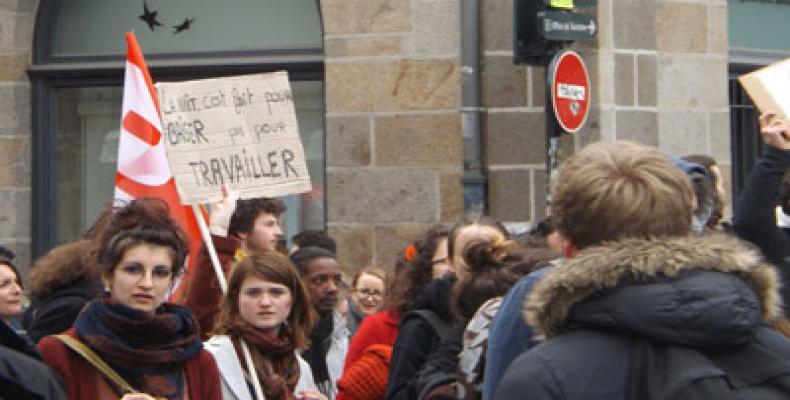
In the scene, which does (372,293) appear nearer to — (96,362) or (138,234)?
(138,234)

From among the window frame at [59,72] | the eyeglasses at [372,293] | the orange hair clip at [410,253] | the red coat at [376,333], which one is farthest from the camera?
the window frame at [59,72]

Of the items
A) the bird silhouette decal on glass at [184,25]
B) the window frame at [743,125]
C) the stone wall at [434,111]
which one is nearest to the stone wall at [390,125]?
the stone wall at [434,111]

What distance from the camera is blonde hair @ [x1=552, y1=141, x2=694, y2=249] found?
304 cm

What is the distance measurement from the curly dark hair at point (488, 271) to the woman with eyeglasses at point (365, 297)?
3.75 m

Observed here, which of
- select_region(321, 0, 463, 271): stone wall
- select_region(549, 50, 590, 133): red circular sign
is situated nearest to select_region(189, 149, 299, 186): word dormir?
select_region(549, 50, 590, 133): red circular sign

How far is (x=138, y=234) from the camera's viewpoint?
17.6ft

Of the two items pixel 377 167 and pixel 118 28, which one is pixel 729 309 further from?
pixel 118 28

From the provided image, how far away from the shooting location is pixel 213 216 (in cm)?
683

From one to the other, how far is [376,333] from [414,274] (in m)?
0.32

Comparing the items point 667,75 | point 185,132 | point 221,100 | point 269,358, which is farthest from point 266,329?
point 667,75

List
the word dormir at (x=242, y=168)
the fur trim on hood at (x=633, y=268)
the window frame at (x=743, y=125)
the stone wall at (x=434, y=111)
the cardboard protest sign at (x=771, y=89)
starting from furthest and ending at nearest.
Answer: the window frame at (x=743, y=125) < the stone wall at (x=434, y=111) < the word dormir at (x=242, y=168) < the cardboard protest sign at (x=771, y=89) < the fur trim on hood at (x=633, y=268)

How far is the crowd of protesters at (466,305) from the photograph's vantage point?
9.38ft

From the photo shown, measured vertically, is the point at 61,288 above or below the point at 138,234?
below

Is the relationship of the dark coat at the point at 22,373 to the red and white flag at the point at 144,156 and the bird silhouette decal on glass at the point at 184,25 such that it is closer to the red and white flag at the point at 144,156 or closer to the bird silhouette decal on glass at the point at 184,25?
the red and white flag at the point at 144,156
